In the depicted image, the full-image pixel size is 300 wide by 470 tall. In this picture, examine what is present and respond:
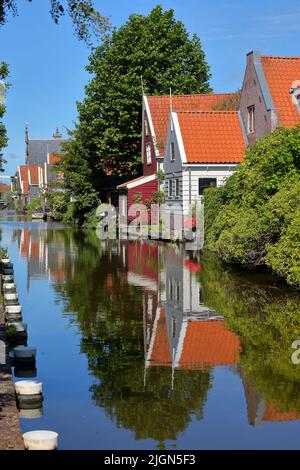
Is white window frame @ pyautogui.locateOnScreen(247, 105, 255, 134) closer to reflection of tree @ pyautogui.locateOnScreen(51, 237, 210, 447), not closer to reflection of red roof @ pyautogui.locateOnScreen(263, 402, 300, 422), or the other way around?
reflection of tree @ pyautogui.locateOnScreen(51, 237, 210, 447)

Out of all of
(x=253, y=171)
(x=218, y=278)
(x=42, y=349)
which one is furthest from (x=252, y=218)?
(x=42, y=349)

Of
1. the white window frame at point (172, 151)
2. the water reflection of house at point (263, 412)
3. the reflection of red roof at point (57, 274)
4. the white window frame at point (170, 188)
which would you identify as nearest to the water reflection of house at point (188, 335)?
the water reflection of house at point (263, 412)

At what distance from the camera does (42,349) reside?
1221 cm

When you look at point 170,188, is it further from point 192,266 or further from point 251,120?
point 192,266

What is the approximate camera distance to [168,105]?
166 ft

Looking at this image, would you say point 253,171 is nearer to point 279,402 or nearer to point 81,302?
point 81,302

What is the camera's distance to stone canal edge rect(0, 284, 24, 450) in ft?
23.9

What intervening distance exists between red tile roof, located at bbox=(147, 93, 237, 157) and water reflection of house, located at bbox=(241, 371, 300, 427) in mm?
40027

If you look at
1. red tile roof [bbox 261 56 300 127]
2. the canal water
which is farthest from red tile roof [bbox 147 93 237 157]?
the canal water

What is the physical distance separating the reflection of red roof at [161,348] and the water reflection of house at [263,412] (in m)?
1.98

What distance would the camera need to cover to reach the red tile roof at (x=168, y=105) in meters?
49.2

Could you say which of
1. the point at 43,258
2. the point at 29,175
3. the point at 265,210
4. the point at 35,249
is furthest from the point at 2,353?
the point at 29,175

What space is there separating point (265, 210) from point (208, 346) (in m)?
9.90

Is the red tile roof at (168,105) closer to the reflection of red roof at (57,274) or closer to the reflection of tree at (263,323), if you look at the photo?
the reflection of red roof at (57,274)
